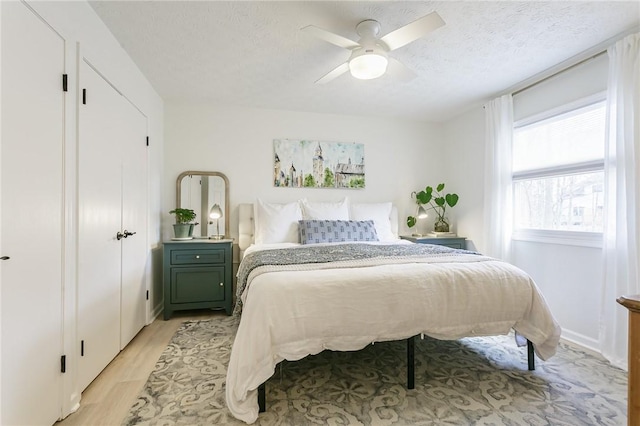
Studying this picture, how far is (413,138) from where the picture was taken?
14.2 feet

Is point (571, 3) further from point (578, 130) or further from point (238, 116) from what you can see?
point (238, 116)

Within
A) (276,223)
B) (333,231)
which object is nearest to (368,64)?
(333,231)

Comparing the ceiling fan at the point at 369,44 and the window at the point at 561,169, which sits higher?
the ceiling fan at the point at 369,44

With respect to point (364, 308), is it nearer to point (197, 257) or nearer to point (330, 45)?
point (330, 45)

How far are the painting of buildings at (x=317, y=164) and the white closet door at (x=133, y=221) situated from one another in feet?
5.04

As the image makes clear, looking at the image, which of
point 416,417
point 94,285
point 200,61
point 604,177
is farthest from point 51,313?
point 604,177

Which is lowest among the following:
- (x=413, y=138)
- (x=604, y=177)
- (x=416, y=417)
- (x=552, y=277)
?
(x=416, y=417)

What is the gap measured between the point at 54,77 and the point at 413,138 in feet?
12.9

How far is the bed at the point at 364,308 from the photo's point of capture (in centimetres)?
151

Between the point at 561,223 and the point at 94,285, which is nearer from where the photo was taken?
the point at 94,285

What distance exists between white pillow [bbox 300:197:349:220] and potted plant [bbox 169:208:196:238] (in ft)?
4.24

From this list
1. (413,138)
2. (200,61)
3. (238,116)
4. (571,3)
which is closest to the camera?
(571,3)

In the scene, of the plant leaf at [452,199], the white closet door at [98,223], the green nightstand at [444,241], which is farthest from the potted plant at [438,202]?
the white closet door at [98,223]

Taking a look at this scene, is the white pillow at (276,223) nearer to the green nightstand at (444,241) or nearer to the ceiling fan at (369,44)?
the green nightstand at (444,241)
